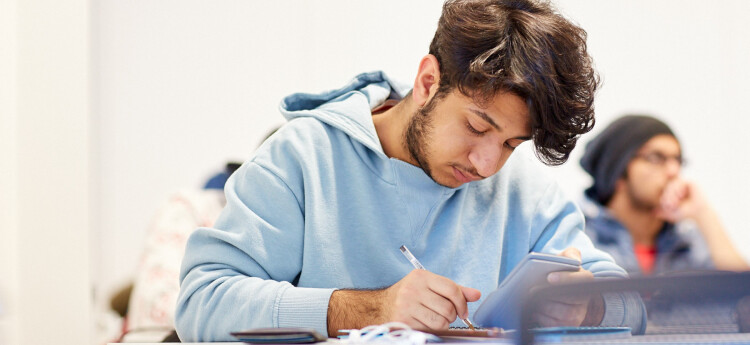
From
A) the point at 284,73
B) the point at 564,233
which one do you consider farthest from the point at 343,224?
the point at 284,73

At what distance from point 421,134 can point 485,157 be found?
0.45 feet

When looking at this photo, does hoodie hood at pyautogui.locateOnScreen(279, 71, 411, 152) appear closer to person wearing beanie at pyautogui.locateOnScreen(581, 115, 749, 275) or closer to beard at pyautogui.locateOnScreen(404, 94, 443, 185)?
beard at pyautogui.locateOnScreen(404, 94, 443, 185)

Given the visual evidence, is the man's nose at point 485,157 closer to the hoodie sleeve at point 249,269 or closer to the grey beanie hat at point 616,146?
the hoodie sleeve at point 249,269

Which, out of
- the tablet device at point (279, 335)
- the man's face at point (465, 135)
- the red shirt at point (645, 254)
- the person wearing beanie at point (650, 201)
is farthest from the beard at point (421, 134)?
the red shirt at point (645, 254)

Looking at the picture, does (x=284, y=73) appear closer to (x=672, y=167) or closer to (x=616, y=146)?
(x=616, y=146)

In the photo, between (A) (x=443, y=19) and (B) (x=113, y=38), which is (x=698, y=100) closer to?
(A) (x=443, y=19)

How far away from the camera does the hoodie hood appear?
1.22 metres

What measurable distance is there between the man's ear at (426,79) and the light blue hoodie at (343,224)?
10 centimetres

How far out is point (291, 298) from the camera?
0.96m

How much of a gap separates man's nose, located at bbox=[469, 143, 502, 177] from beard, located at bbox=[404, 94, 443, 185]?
0.10 meters

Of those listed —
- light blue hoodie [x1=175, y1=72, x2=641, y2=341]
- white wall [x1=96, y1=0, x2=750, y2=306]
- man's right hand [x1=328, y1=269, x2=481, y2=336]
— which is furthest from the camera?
white wall [x1=96, y1=0, x2=750, y2=306]

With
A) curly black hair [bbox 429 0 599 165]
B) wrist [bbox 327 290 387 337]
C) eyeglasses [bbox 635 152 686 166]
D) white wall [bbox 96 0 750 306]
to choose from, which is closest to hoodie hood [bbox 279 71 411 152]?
curly black hair [bbox 429 0 599 165]

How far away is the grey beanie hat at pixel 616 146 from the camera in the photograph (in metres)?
2.59

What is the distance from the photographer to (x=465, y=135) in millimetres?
1125
